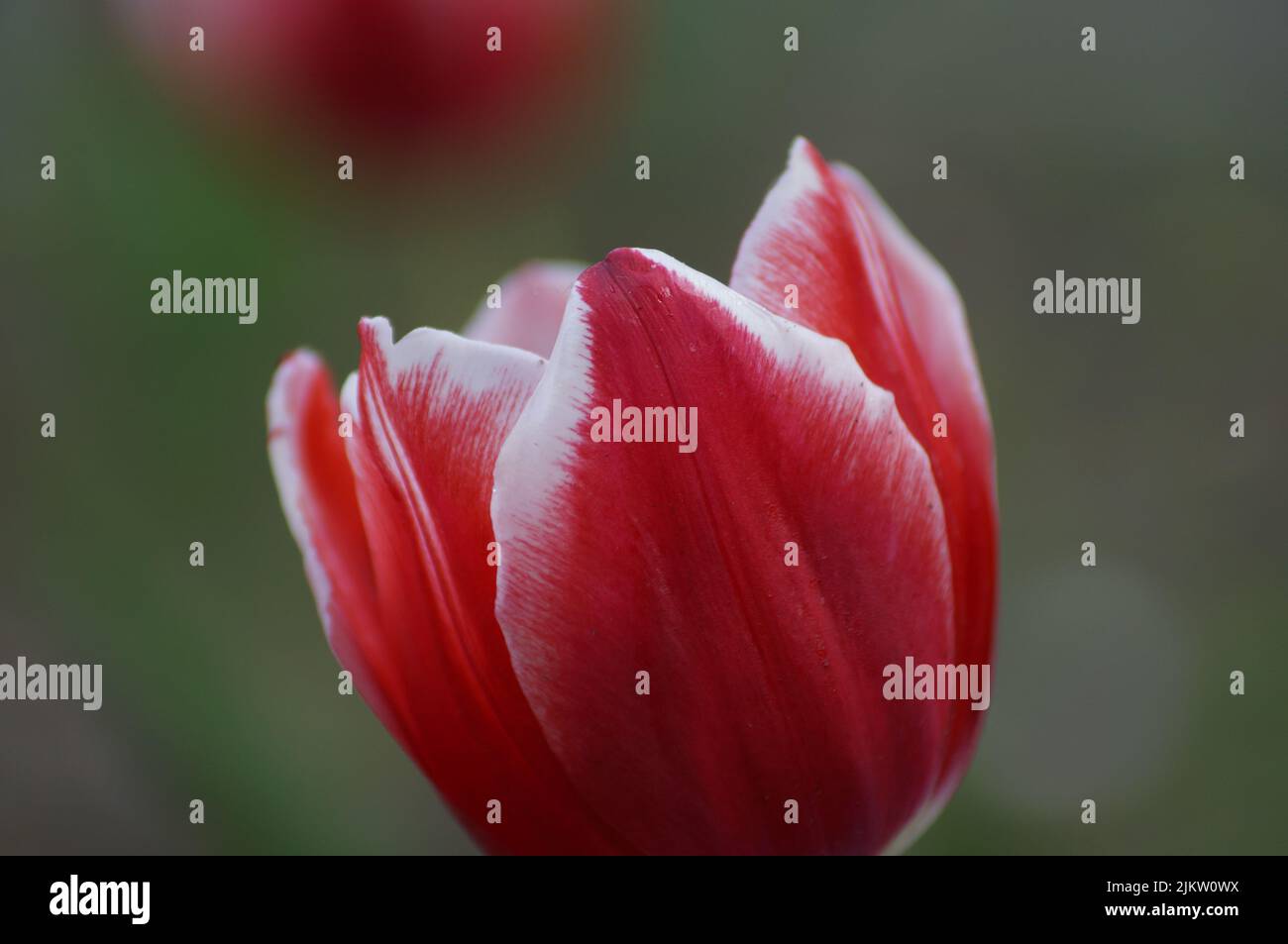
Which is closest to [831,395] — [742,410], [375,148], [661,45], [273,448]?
[742,410]

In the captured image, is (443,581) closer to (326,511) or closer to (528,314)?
(326,511)

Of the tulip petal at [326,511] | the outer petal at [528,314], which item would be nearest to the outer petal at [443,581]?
the tulip petal at [326,511]

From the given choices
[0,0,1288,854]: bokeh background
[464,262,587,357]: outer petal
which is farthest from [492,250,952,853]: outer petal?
[0,0,1288,854]: bokeh background

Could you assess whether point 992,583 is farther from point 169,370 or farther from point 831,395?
point 169,370

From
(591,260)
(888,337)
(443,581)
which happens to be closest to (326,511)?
(443,581)

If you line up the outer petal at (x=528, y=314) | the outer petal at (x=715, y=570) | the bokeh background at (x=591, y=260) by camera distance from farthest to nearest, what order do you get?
the bokeh background at (x=591, y=260)
the outer petal at (x=528, y=314)
the outer petal at (x=715, y=570)

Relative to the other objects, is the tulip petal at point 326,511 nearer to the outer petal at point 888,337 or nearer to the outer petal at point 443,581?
the outer petal at point 443,581
